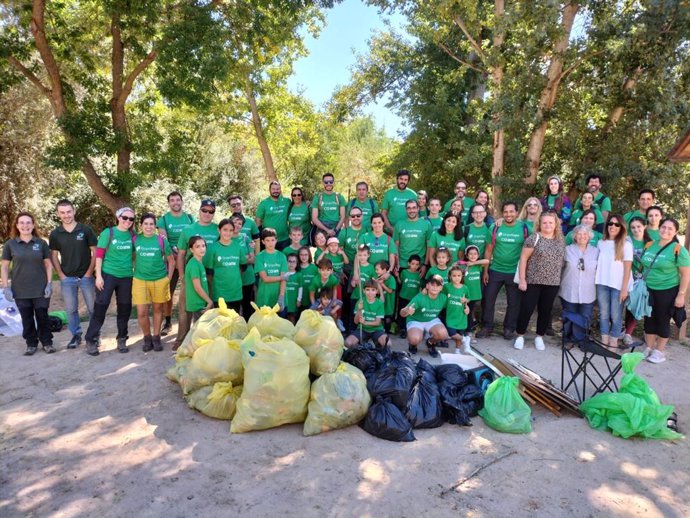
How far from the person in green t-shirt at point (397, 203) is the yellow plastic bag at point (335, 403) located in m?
3.41

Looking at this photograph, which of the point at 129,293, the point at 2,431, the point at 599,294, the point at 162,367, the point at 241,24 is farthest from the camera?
the point at 241,24

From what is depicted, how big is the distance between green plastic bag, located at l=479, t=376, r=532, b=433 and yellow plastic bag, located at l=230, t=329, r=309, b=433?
4.96 feet

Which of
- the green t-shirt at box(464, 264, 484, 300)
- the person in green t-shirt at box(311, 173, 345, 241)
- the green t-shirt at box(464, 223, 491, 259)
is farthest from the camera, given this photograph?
the person in green t-shirt at box(311, 173, 345, 241)

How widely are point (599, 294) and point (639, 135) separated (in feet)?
16.0

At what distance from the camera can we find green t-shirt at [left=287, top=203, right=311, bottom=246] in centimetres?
693

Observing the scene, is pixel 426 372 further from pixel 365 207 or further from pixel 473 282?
pixel 365 207

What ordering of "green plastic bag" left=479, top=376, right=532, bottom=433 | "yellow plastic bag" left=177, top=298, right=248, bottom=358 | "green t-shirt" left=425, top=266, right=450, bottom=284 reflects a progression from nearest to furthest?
"green plastic bag" left=479, top=376, right=532, bottom=433
"yellow plastic bag" left=177, top=298, right=248, bottom=358
"green t-shirt" left=425, top=266, right=450, bottom=284

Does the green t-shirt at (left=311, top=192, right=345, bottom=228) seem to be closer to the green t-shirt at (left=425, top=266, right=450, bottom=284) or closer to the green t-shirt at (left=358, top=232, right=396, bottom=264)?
the green t-shirt at (left=358, top=232, right=396, bottom=264)

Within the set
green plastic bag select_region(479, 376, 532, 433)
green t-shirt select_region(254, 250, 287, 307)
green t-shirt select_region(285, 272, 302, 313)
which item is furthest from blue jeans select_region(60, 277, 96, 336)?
green plastic bag select_region(479, 376, 532, 433)

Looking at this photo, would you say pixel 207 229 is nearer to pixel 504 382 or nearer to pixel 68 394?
pixel 68 394

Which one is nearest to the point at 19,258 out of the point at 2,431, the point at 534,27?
the point at 2,431

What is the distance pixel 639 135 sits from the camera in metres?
9.01

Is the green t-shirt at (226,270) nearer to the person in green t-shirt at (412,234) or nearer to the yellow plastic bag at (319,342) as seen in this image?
the yellow plastic bag at (319,342)

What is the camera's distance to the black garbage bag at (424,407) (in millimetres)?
3853
